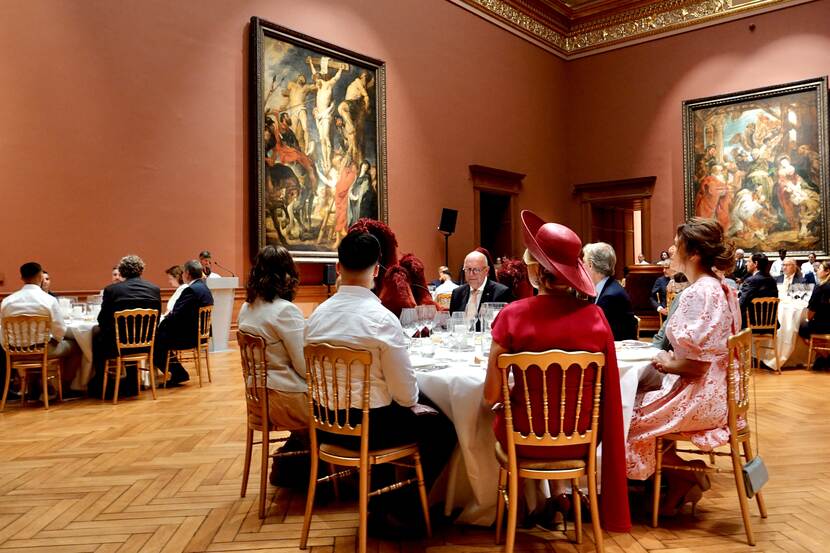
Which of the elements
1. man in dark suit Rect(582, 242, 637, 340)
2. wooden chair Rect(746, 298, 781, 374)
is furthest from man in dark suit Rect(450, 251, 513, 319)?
wooden chair Rect(746, 298, 781, 374)

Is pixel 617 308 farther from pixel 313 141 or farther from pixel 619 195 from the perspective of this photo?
pixel 619 195

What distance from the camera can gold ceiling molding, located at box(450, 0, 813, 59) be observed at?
13.4 meters

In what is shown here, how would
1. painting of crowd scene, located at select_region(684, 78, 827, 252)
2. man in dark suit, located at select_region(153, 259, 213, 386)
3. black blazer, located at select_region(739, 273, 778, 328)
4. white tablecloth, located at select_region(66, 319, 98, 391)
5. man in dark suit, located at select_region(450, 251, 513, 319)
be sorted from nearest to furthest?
1. man in dark suit, located at select_region(450, 251, 513, 319)
2. white tablecloth, located at select_region(66, 319, 98, 391)
3. man in dark suit, located at select_region(153, 259, 213, 386)
4. black blazer, located at select_region(739, 273, 778, 328)
5. painting of crowd scene, located at select_region(684, 78, 827, 252)

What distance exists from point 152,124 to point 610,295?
667 cm

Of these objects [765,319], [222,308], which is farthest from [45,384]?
[765,319]

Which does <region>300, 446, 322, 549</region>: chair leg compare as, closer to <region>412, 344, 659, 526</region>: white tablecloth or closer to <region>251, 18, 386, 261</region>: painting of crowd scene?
<region>412, 344, 659, 526</region>: white tablecloth

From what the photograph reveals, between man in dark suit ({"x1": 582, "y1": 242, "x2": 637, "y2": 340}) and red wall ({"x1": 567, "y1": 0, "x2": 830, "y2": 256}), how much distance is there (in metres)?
10.9

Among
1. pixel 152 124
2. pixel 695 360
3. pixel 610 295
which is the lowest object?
pixel 695 360

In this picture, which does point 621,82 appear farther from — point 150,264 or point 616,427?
point 616,427

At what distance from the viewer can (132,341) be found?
606 cm

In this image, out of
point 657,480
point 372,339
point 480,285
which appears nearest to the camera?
point 372,339

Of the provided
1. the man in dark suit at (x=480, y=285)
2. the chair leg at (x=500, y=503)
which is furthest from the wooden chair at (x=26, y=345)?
the chair leg at (x=500, y=503)

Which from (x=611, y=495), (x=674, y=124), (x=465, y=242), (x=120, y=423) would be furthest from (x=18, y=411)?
(x=674, y=124)

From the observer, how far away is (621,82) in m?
14.8
